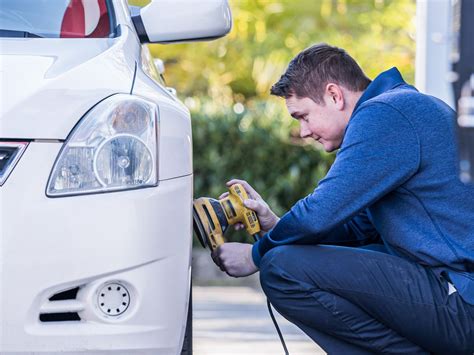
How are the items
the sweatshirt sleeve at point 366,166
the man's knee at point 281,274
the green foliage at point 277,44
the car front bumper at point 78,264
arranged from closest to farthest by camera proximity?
the car front bumper at point 78,264 → the sweatshirt sleeve at point 366,166 → the man's knee at point 281,274 → the green foliage at point 277,44

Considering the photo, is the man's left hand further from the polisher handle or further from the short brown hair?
the short brown hair

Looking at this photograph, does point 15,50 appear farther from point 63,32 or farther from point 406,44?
point 406,44

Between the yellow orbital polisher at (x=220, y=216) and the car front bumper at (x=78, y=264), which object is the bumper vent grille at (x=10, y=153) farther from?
the yellow orbital polisher at (x=220, y=216)

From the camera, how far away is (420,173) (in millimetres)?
3188

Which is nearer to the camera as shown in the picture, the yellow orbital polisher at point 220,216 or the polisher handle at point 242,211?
the yellow orbital polisher at point 220,216

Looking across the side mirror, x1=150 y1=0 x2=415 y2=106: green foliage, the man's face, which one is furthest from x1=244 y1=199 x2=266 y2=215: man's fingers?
x1=150 y1=0 x2=415 y2=106: green foliage

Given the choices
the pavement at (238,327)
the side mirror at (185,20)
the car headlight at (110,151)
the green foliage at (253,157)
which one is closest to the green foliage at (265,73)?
the green foliage at (253,157)

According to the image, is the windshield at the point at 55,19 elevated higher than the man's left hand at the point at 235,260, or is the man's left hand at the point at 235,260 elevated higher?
the windshield at the point at 55,19

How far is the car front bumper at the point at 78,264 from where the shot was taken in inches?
101

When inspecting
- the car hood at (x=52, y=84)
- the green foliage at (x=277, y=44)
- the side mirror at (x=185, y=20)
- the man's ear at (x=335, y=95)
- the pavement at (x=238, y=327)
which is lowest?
the pavement at (x=238, y=327)

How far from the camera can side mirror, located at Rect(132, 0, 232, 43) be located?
345 cm

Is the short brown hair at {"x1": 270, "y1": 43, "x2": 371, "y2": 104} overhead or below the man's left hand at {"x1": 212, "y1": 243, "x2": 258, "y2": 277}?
overhead

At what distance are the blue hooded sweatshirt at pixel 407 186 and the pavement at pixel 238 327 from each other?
72.1 inches

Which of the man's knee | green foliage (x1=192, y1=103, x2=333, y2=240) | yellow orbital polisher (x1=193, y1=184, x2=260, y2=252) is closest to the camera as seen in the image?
the man's knee
